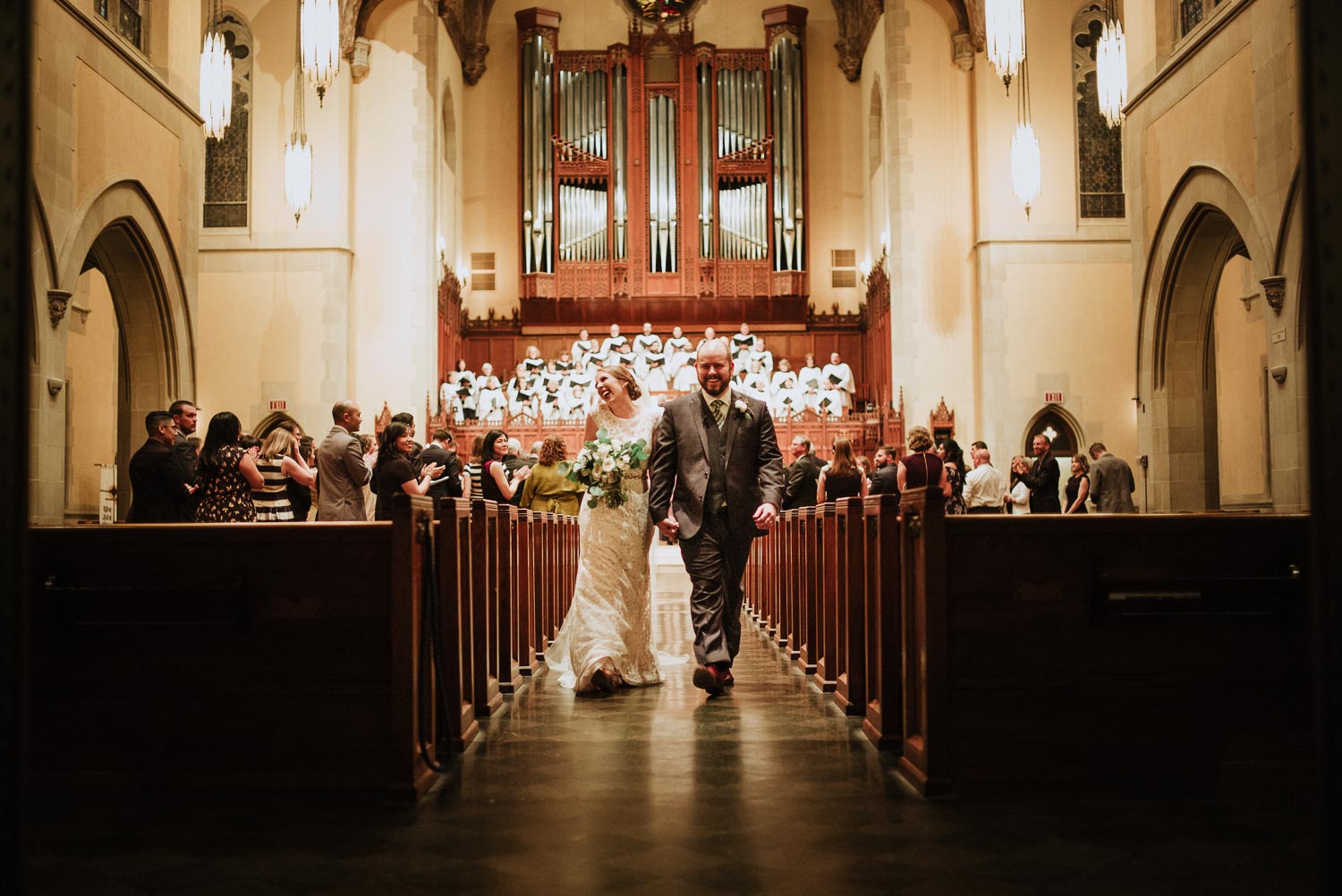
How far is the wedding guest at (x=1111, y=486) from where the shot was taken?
41.1ft

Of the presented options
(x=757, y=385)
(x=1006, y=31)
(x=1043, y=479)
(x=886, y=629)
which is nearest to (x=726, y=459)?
(x=886, y=629)

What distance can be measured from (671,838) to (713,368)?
127 inches

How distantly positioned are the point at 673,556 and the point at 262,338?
713 centimetres

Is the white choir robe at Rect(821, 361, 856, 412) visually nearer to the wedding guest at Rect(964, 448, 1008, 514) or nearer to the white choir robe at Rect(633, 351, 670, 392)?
the white choir robe at Rect(633, 351, 670, 392)

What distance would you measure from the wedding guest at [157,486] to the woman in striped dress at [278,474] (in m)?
0.45

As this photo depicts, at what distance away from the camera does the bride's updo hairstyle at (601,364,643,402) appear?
6781 millimetres

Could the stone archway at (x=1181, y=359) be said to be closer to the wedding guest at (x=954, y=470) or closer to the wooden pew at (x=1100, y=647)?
the wedding guest at (x=954, y=470)

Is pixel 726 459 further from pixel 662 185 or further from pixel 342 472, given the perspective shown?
pixel 662 185

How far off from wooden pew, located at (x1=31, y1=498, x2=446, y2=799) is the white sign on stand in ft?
27.7

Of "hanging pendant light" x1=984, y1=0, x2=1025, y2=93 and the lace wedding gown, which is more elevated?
"hanging pendant light" x1=984, y1=0, x2=1025, y2=93

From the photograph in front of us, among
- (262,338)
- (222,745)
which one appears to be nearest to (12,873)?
(222,745)

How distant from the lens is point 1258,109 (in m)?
10.2

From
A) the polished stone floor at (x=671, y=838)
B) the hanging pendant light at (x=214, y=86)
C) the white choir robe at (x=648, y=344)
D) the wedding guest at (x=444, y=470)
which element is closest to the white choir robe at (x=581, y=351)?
the white choir robe at (x=648, y=344)

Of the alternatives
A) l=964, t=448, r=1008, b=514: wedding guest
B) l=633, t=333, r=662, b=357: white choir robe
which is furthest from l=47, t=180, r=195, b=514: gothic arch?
l=633, t=333, r=662, b=357: white choir robe
